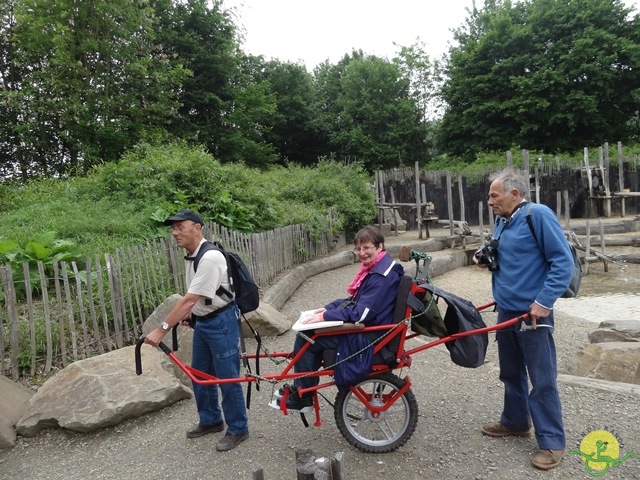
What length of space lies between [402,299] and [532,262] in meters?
0.88

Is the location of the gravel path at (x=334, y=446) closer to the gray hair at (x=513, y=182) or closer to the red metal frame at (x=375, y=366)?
the red metal frame at (x=375, y=366)

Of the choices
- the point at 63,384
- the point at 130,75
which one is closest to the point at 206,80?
the point at 130,75

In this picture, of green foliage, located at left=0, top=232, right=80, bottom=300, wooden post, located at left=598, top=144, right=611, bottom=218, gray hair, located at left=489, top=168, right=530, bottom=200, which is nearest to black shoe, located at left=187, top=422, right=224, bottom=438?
gray hair, located at left=489, top=168, right=530, bottom=200

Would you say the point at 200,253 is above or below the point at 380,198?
below

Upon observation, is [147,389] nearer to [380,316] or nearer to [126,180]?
[380,316]

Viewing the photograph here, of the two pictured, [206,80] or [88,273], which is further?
[206,80]

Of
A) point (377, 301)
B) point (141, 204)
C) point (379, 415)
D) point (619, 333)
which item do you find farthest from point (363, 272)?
point (141, 204)

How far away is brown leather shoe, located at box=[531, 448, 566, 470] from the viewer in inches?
120

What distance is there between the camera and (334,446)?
3.54 m

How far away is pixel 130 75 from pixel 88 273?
15704 millimetres

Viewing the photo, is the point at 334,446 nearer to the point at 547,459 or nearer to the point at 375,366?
the point at 375,366

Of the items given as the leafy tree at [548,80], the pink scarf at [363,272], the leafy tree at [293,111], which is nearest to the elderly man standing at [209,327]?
the pink scarf at [363,272]

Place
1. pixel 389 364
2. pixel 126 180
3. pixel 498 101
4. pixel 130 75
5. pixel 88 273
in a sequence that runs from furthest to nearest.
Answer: pixel 498 101
pixel 130 75
pixel 126 180
pixel 88 273
pixel 389 364

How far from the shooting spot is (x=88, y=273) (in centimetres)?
513
